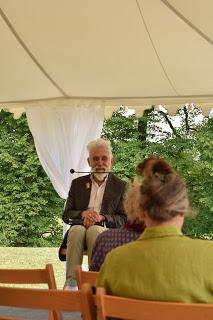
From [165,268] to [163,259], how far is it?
28 mm

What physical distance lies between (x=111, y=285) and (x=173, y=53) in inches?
155

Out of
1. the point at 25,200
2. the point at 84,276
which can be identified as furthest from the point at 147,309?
the point at 25,200

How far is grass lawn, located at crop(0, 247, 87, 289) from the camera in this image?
11.0m

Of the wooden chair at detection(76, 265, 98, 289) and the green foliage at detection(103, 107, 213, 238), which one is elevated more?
the green foliage at detection(103, 107, 213, 238)

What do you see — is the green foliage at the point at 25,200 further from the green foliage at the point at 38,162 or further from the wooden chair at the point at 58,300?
the wooden chair at the point at 58,300

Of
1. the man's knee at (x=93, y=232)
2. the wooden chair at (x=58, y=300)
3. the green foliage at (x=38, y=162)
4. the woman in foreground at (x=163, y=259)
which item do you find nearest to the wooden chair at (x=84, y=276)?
the woman in foreground at (x=163, y=259)

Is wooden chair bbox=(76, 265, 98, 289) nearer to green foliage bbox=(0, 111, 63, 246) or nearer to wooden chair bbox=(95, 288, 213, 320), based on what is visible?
wooden chair bbox=(95, 288, 213, 320)

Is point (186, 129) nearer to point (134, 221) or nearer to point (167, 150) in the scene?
point (167, 150)

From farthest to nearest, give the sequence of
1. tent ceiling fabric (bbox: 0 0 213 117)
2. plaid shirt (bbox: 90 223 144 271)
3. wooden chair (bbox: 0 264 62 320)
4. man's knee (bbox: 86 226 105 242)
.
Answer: tent ceiling fabric (bbox: 0 0 213 117) < man's knee (bbox: 86 226 105 242) < plaid shirt (bbox: 90 223 144 271) < wooden chair (bbox: 0 264 62 320)

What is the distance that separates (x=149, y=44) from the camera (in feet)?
18.5

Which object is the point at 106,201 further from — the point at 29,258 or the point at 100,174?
the point at 29,258

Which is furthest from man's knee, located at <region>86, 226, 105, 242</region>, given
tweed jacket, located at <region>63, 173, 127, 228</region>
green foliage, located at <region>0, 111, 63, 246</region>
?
green foliage, located at <region>0, 111, 63, 246</region>

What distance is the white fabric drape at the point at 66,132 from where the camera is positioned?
6.53 metres

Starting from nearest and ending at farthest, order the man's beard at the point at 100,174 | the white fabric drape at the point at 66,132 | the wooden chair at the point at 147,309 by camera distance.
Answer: the wooden chair at the point at 147,309 → the man's beard at the point at 100,174 → the white fabric drape at the point at 66,132
